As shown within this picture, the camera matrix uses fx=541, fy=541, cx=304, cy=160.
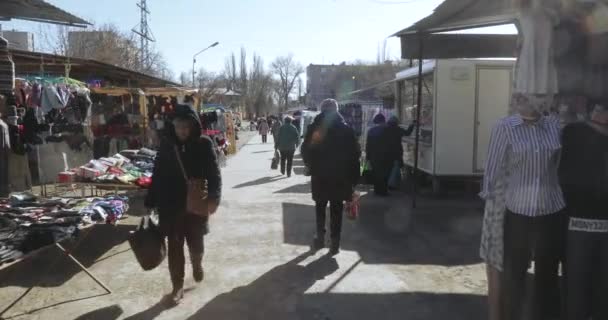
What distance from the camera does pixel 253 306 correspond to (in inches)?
191

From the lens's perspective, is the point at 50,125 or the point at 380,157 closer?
the point at 380,157

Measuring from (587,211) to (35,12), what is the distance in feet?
16.3

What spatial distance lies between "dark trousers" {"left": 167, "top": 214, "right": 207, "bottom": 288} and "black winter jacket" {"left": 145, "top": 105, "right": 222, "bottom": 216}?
0.44ft

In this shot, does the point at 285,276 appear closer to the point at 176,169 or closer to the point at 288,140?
the point at 176,169

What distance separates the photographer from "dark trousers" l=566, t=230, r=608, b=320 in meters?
3.53

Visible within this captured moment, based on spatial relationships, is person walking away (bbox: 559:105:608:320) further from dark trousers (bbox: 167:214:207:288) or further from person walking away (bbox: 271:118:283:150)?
person walking away (bbox: 271:118:283:150)

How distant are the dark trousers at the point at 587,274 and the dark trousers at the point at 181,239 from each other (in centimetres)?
308

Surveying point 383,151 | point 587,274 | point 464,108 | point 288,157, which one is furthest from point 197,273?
point 288,157

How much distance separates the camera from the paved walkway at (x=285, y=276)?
4.75 m

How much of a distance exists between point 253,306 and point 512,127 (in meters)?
2.68

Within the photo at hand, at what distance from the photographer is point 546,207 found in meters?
3.67

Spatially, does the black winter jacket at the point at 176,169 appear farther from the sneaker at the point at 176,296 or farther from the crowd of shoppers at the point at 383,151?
the crowd of shoppers at the point at 383,151

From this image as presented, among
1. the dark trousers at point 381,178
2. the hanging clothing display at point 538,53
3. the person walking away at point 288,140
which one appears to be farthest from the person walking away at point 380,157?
the hanging clothing display at point 538,53

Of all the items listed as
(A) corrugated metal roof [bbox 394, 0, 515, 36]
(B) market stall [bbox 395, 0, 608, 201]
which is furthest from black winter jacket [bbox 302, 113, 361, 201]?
(B) market stall [bbox 395, 0, 608, 201]
